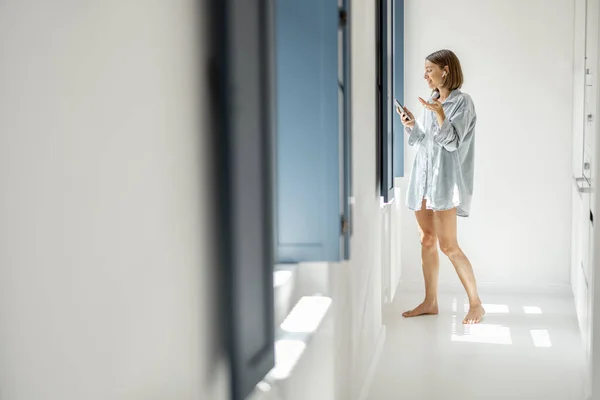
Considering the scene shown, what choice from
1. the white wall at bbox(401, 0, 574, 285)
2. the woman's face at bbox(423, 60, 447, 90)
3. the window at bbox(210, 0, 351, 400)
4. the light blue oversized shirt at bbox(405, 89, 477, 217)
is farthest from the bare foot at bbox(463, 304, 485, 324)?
the window at bbox(210, 0, 351, 400)

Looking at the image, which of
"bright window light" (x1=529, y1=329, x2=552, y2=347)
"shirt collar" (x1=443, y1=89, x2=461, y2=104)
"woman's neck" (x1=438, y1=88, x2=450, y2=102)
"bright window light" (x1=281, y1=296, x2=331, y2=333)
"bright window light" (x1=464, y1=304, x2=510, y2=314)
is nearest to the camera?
"bright window light" (x1=281, y1=296, x2=331, y2=333)

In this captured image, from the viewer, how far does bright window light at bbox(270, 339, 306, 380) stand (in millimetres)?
2109

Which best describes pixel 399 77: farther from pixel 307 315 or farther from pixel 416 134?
pixel 307 315

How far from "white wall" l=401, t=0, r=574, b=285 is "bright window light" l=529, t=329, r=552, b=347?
1285mm

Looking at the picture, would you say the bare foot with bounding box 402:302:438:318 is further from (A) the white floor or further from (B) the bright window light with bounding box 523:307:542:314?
(B) the bright window light with bounding box 523:307:542:314

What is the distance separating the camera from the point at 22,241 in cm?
88

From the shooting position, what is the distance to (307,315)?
2.68m

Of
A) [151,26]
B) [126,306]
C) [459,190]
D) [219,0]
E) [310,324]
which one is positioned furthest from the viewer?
[459,190]

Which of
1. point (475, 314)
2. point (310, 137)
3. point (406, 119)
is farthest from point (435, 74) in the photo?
point (310, 137)

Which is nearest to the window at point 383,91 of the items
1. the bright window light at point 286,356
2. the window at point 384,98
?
the window at point 384,98

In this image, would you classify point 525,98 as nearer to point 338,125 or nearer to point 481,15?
point 481,15

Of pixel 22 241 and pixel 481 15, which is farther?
pixel 481 15

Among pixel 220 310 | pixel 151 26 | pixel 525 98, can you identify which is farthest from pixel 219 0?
pixel 525 98

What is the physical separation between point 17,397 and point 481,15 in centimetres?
586
